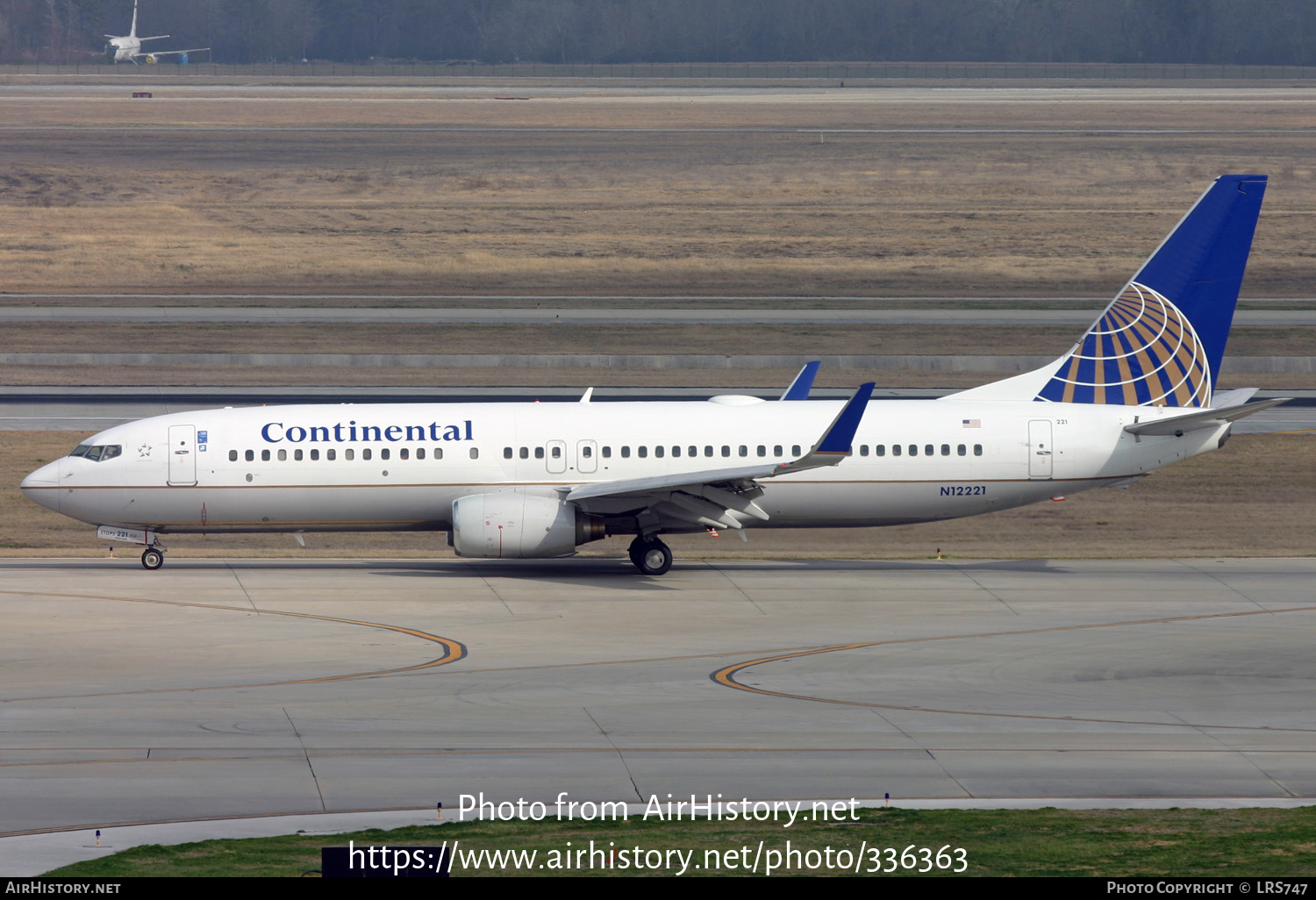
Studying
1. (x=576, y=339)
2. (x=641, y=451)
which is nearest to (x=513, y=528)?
(x=641, y=451)

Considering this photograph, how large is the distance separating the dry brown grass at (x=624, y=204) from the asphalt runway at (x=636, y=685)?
146 ft

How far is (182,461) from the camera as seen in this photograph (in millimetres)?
34562

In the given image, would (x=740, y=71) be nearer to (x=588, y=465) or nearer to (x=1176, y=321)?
(x=1176, y=321)

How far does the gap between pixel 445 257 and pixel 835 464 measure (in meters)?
51.5

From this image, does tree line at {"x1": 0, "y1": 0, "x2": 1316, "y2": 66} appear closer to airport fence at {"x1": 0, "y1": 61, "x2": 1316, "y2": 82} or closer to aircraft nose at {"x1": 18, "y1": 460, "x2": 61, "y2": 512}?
airport fence at {"x1": 0, "y1": 61, "x2": 1316, "y2": 82}

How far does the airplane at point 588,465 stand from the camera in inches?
1359

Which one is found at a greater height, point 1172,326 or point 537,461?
point 1172,326

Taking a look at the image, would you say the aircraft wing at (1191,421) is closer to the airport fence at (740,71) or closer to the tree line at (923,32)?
the airport fence at (740,71)

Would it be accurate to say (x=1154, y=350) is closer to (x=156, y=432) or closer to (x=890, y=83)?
(x=156, y=432)

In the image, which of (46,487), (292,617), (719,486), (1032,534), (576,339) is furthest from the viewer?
(576,339)

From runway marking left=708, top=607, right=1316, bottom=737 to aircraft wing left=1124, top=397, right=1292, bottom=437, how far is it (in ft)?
16.5

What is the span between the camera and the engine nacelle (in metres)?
33.3

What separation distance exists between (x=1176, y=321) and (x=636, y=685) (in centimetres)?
1873

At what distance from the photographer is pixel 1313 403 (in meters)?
54.9
